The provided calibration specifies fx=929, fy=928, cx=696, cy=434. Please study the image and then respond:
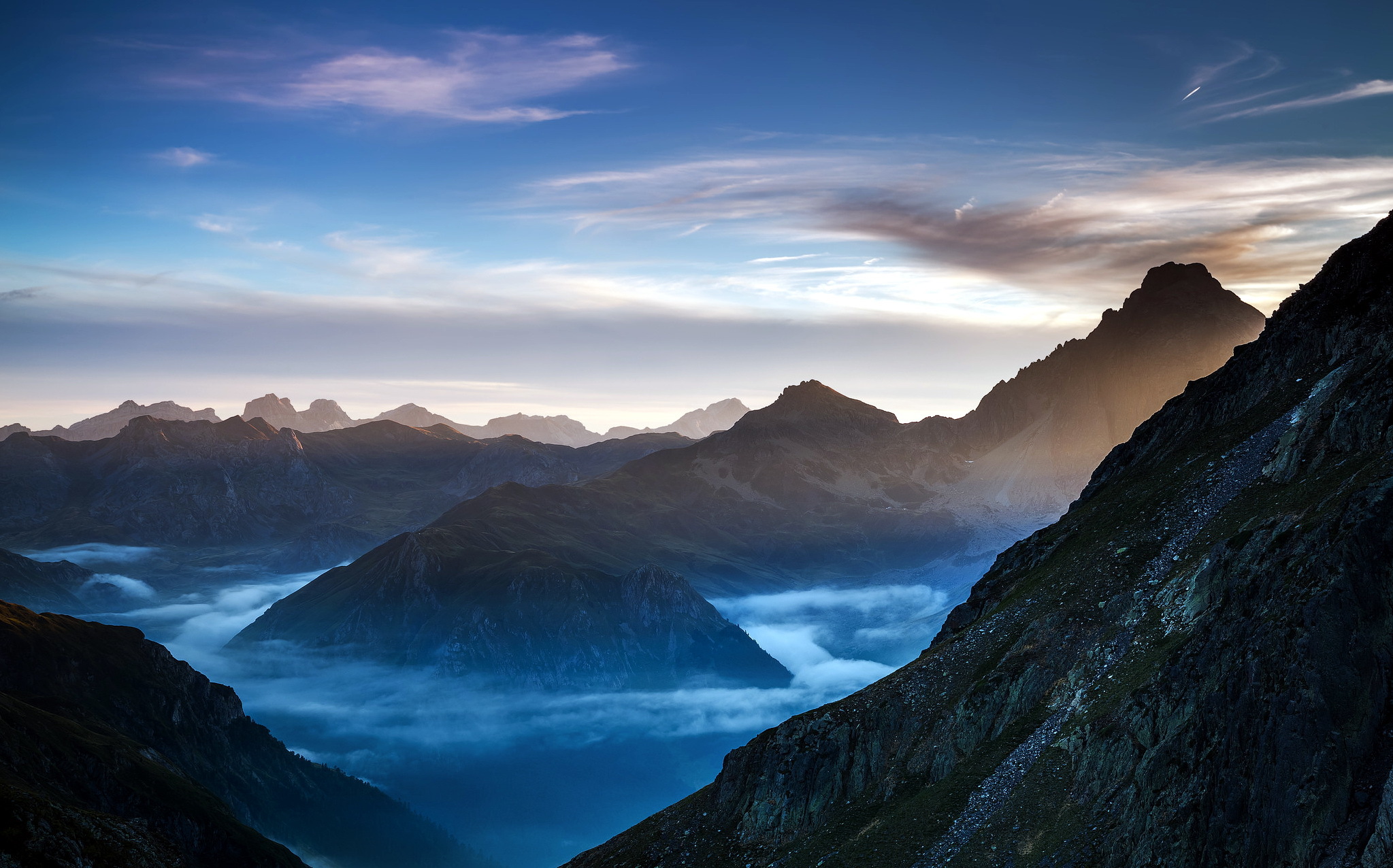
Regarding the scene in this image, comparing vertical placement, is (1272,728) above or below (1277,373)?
below

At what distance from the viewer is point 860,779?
11712 centimetres

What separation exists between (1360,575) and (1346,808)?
17.9 metres

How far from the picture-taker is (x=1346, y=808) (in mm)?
65438

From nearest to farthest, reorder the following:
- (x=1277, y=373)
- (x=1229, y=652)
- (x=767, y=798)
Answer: (x=1229, y=652), (x=767, y=798), (x=1277, y=373)

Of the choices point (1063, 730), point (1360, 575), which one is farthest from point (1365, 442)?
point (1063, 730)

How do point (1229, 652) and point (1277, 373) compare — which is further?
point (1277, 373)

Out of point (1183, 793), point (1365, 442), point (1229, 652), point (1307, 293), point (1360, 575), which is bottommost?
point (1183, 793)

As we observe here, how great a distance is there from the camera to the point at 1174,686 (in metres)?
84.0

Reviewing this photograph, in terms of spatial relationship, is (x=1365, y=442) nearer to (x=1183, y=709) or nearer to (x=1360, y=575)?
(x=1360, y=575)

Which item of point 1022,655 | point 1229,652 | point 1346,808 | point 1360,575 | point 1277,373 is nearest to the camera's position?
point 1346,808

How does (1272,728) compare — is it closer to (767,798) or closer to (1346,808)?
(1346,808)

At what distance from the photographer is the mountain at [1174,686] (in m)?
70.6

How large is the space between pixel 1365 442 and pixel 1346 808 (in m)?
41.9

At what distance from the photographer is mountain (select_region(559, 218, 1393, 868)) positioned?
70625 mm
